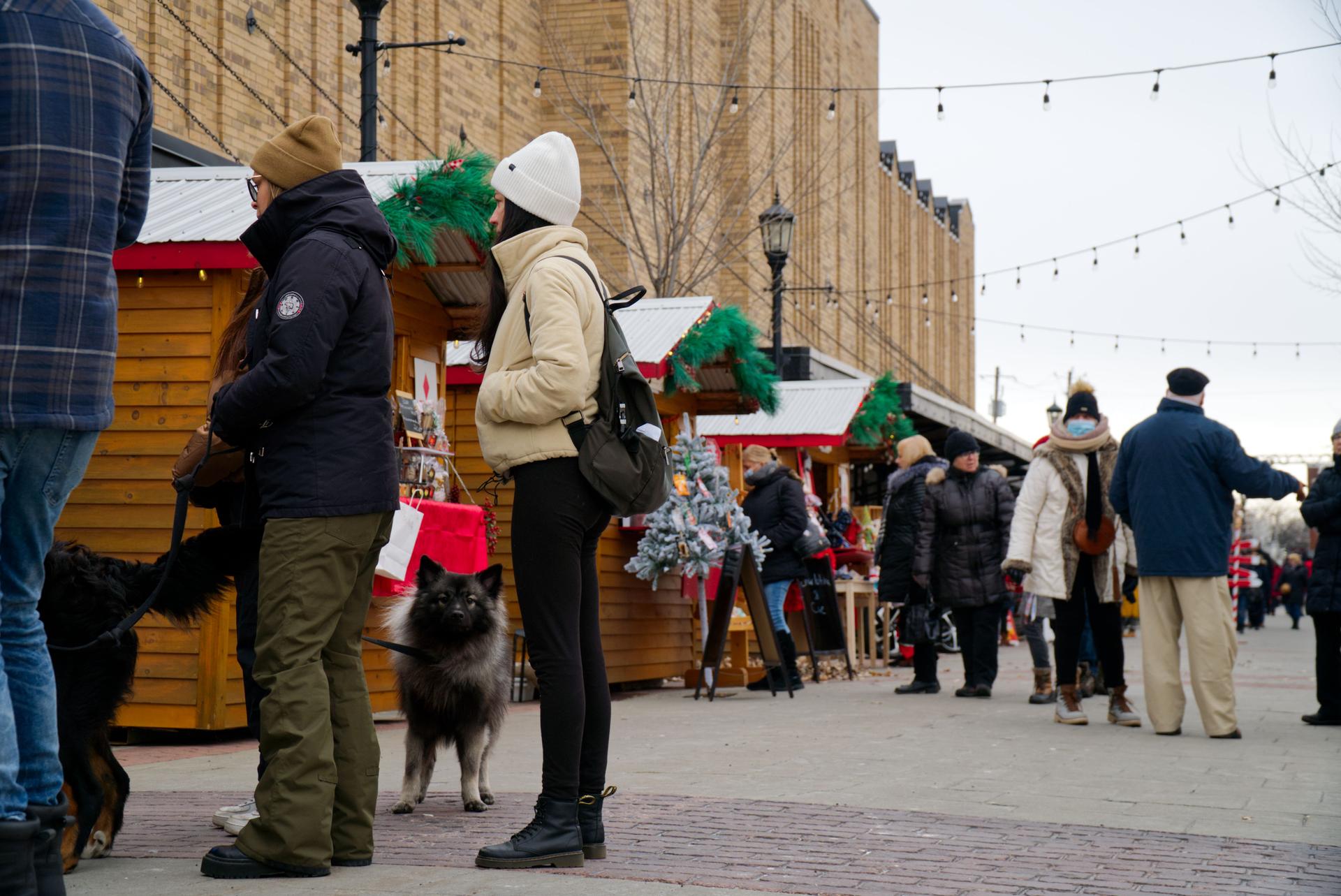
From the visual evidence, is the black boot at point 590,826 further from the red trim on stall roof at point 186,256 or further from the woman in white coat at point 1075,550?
the woman in white coat at point 1075,550

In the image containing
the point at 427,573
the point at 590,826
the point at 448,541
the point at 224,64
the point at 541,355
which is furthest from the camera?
the point at 224,64

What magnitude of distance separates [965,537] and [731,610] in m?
2.02

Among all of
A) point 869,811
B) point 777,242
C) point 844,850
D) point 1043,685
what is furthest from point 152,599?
point 777,242

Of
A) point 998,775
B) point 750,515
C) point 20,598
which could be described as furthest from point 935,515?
point 20,598

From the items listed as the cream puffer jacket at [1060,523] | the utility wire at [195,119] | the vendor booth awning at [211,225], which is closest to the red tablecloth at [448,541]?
the vendor booth awning at [211,225]

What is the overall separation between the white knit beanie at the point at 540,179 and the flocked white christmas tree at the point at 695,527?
24.2ft

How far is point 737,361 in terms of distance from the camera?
13.7m

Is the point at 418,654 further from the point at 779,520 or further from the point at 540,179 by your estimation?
the point at 779,520

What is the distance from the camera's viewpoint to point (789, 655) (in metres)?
13.2

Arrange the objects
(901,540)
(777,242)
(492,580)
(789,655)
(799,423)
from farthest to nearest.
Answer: (799,423) → (777,242) → (901,540) → (789,655) → (492,580)

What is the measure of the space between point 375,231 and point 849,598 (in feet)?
38.2

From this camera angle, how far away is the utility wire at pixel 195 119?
553 inches

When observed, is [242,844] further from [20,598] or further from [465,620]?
[465,620]

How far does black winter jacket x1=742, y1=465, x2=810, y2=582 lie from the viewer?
13602mm
